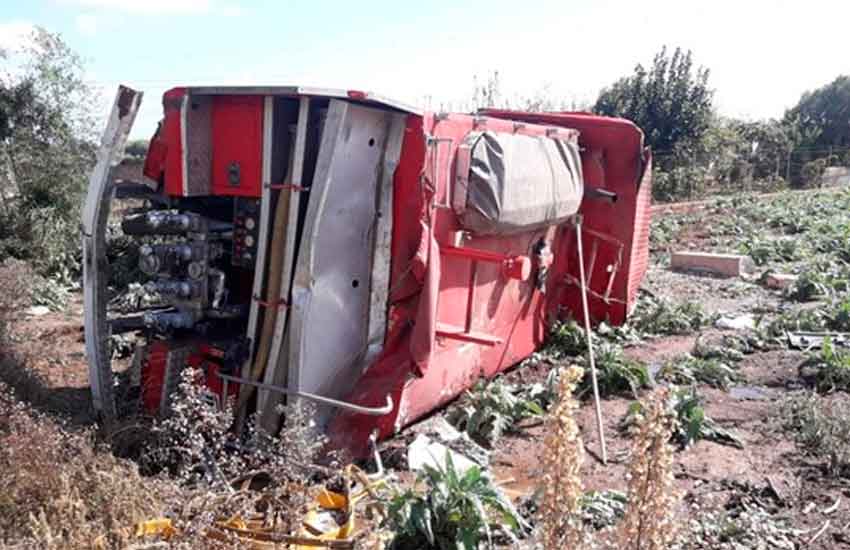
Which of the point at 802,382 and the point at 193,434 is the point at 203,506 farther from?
the point at 802,382

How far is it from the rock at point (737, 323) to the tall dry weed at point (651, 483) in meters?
6.30

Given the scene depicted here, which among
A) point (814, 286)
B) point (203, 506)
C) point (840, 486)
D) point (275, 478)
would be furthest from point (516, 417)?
point (814, 286)

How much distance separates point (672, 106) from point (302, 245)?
19702 millimetres

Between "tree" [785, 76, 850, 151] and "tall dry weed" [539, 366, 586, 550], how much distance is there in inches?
1209

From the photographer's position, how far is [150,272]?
417 centimetres

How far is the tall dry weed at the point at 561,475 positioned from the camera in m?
1.96

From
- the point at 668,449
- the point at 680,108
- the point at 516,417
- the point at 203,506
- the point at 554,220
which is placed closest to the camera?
the point at 668,449

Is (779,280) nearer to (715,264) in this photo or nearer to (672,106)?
(715,264)

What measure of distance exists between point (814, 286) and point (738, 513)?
6096mm

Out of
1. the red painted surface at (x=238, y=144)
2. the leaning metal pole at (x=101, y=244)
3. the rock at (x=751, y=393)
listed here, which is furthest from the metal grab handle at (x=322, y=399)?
the rock at (x=751, y=393)

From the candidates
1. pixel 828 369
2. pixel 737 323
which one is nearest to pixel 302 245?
pixel 828 369

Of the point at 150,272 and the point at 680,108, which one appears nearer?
the point at 150,272

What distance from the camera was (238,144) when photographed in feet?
13.6

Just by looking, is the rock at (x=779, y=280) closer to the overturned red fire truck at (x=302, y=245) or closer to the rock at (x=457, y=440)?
the overturned red fire truck at (x=302, y=245)
